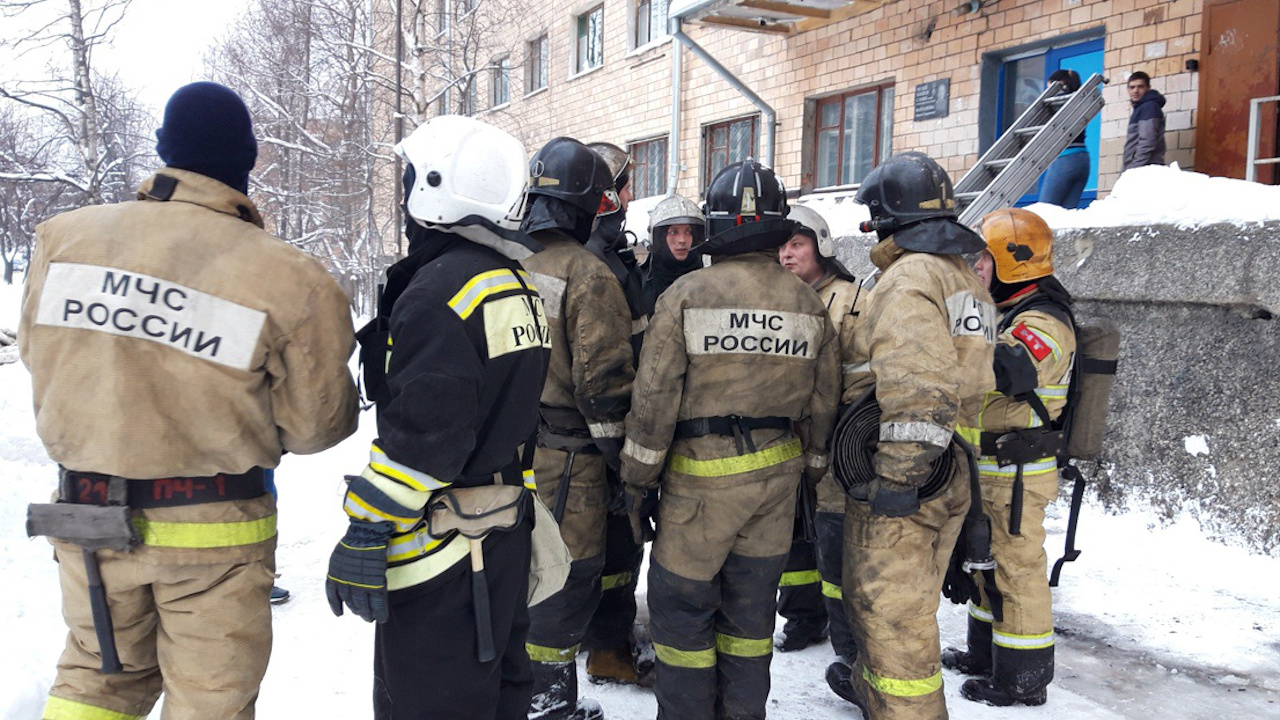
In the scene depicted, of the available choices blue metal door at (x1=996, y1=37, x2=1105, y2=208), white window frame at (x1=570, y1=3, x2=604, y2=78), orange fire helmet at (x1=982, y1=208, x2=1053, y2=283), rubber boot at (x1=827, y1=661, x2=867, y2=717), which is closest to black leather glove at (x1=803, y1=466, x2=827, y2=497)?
rubber boot at (x1=827, y1=661, x2=867, y2=717)

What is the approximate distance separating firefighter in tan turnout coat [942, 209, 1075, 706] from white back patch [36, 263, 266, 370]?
9.38 feet

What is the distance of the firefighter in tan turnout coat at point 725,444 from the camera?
303cm

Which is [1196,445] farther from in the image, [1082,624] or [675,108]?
[675,108]

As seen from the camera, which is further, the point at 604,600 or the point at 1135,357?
the point at 1135,357

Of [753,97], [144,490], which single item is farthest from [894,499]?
[753,97]

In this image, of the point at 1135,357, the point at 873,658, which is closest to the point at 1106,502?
the point at 1135,357

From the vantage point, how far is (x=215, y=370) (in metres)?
2.19

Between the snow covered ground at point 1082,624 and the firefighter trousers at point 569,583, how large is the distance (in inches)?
14.7

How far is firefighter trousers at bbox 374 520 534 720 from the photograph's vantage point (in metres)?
2.28

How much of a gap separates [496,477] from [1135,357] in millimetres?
5259

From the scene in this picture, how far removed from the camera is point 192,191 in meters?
2.28

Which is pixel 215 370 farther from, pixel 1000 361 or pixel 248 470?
pixel 1000 361

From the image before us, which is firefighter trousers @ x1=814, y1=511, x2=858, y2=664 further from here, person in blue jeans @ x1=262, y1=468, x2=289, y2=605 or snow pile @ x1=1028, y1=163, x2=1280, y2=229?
snow pile @ x1=1028, y1=163, x2=1280, y2=229

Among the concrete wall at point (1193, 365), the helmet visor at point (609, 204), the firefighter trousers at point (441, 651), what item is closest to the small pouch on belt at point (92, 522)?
the firefighter trousers at point (441, 651)
